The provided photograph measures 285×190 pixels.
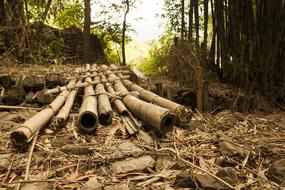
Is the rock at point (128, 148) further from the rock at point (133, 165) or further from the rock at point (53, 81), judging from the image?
the rock at point (53, 81)

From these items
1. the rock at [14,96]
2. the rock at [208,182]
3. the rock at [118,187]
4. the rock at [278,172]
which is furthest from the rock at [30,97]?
the rock at [278,172]

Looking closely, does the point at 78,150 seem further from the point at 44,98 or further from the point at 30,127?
the point at 44,98

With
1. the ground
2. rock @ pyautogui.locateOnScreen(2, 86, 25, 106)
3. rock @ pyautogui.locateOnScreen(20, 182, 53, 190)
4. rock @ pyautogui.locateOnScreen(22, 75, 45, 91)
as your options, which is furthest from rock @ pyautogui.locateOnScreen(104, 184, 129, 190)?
rock @ pyautogui.locateOnScreen(22, 75, 45, 91)

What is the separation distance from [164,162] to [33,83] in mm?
2846

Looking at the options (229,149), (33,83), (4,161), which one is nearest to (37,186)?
(4,161)

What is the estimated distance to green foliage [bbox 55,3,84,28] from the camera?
11.9 meters

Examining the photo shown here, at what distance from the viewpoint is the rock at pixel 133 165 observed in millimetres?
2324

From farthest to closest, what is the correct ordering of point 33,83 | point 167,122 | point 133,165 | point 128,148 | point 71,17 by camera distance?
1. point 71,17
2. point 33,83
3. point 167,122
4. point 128,148
5. point 133,165

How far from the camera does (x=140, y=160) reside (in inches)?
95.9

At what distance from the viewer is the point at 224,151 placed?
2.66 meters

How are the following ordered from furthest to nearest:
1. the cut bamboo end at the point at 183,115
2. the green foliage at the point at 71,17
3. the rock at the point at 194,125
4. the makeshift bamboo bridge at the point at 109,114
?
the green foliage at the point at 71,17 → the rock at the point at 194,125 → the cut bamboo end at the point at 183,115 → the makeshift bamboo bridge at the point at 109,114

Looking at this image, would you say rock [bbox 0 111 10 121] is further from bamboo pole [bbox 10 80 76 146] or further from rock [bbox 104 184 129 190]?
rock [bbox 104 184 129 190]

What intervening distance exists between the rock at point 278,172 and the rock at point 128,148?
0.85m

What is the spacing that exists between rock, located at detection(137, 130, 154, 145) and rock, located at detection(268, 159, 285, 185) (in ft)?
2.85
